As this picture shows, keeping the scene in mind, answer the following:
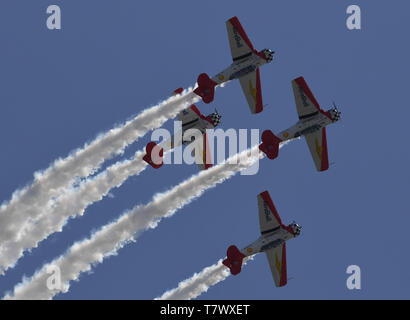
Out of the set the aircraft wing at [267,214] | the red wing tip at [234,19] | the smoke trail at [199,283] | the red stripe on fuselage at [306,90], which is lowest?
the smoke trail at [199,283]

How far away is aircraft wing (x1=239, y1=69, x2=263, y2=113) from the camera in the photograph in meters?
88.5

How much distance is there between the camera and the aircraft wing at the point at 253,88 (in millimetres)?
88500

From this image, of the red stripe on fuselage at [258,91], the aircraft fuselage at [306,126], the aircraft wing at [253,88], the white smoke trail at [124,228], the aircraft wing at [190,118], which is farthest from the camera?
the red stripe on fuselage at [258,91]

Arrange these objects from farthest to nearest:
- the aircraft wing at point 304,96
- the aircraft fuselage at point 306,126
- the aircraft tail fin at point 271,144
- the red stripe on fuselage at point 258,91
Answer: the red stripe on fuselage at point 258,91 → the aircraft fuselage at point 306,126 → the aircraft wing at point 304,96 → the aircraft tail fin at point 271,144

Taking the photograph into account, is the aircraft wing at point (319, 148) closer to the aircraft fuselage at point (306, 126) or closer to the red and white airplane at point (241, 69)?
the aircraft fuselage at point (306, 126)

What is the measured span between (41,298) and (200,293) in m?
12.9

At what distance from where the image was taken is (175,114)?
88812 mm

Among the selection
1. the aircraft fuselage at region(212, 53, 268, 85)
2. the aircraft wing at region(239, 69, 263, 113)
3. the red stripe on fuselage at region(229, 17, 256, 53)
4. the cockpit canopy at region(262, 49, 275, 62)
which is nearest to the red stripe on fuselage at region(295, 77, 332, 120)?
the cockpit canopy at region(262, 49, 275, 62)

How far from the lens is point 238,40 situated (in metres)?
87.2

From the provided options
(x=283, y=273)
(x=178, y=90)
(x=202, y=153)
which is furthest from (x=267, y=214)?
(x=178, y=90)

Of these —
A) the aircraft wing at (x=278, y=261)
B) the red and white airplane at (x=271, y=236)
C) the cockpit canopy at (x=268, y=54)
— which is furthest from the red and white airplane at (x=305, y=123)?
the aircraft wing at (x=278, y=261)

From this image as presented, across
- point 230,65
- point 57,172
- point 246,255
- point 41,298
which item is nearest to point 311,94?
point 230,65

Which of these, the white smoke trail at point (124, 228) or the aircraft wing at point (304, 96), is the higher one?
the aircraft wing at point (304, 96)

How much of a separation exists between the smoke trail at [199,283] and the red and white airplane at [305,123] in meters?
9.22
